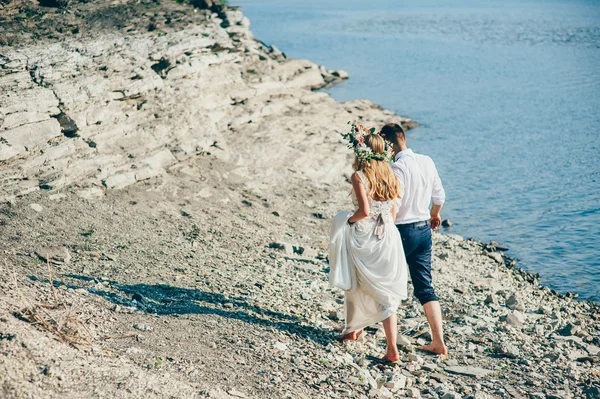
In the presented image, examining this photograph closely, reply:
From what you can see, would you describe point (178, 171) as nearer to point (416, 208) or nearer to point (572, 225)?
point (416, 208)

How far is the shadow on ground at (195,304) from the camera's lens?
7.53m

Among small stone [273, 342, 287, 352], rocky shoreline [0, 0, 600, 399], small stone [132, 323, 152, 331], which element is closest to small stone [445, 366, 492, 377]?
rocky shoreline [0, 0, 600, 399]

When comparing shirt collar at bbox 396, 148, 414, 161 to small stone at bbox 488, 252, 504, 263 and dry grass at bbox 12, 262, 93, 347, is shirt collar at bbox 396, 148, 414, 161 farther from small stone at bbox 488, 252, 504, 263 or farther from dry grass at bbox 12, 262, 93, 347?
small stone at bbox 488, 252, 504, 263

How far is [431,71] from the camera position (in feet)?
109

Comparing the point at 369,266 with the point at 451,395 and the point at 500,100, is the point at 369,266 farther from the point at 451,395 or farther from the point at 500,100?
the point at 500,100

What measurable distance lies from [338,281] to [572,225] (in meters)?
9.51

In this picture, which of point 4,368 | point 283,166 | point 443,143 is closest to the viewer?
point 4,368

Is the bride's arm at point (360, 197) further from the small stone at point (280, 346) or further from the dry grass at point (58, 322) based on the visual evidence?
the dry grass at point (58, 322)

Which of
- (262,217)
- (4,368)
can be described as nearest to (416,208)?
(4,368)

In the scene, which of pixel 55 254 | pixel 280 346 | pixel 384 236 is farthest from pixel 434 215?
pixel 55 254

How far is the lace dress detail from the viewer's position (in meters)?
6.72

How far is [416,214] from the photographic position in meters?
7.18

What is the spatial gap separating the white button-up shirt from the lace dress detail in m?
0.27

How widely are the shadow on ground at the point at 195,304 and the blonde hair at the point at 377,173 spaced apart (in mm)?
1950
